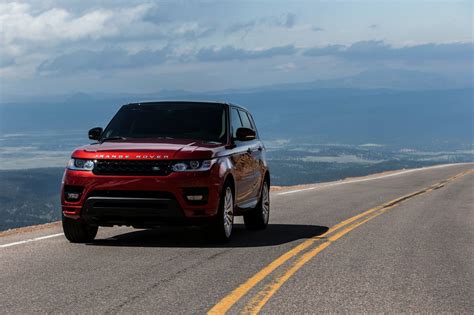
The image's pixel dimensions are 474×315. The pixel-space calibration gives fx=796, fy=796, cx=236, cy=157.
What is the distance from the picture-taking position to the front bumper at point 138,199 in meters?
9.37

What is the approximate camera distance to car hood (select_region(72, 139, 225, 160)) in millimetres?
9445

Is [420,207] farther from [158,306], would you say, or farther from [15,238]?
[158,306]

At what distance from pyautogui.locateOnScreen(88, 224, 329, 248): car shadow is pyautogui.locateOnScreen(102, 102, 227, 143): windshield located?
1388 mm

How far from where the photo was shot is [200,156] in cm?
962

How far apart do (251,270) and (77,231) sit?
2989 millimetres

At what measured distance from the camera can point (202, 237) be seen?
35.9ft

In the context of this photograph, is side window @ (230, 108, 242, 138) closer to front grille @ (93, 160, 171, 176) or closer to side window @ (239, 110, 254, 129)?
side window @ (239, 110, 254, 129)

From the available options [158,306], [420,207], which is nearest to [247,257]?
[158,306]

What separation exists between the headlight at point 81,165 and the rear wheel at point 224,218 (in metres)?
1.66

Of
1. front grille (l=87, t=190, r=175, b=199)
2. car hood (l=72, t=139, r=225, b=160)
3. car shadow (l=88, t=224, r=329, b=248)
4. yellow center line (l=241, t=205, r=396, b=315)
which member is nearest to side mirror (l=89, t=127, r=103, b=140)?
car hood (l=72, t=139, r=225, b=160)

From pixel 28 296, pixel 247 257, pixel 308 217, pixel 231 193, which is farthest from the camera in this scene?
pixel 308 217

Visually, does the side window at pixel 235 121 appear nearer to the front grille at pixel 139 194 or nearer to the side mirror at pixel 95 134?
the side mirror at pixel 95 134

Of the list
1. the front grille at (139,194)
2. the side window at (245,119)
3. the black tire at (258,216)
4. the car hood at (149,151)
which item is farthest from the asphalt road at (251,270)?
the side window at (245,119)

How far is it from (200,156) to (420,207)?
9.71 m
